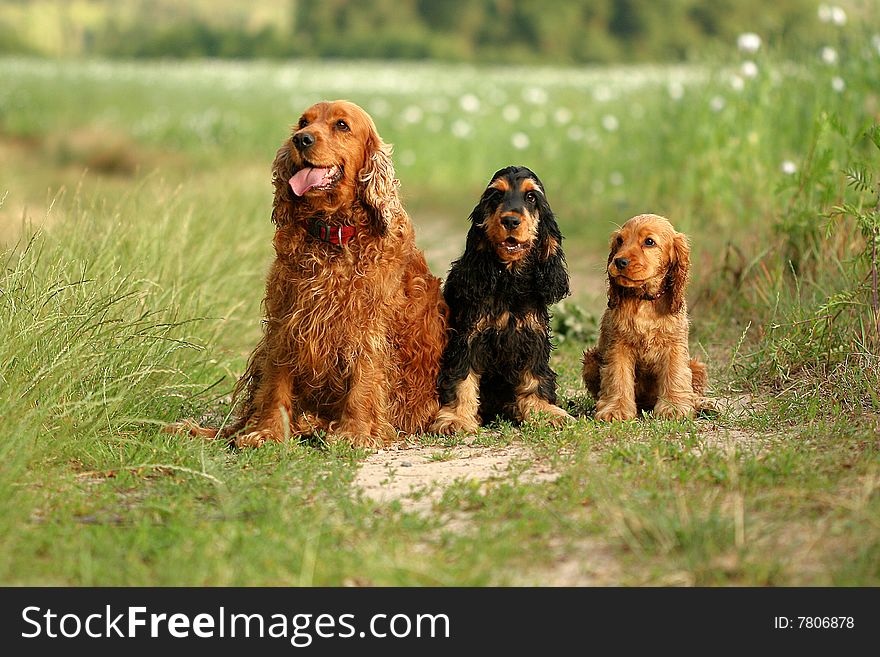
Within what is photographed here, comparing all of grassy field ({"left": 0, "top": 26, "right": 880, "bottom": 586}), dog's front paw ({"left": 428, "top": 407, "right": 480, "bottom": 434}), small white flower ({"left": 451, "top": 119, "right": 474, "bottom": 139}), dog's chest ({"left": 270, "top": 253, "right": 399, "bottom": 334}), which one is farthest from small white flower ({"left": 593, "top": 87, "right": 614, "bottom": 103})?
dog's chest ({"left": 270, "top": 253, "right": 399, "bottom": 334})

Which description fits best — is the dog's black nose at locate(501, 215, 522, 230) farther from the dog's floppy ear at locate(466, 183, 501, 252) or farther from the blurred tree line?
the blurred tree line

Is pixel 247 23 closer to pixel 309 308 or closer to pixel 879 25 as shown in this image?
pixel 879 25

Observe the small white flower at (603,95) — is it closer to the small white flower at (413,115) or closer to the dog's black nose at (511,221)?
the small white flower at (413,115)

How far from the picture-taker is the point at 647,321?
5625 millimetres

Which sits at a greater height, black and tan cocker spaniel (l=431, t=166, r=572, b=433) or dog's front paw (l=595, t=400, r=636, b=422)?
black and tan cocker spaniel (l=431, t=166, r=572, b=433)

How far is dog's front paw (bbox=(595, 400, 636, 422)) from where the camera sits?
561 centimetres

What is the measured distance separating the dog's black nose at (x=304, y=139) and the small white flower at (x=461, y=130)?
43.2ft

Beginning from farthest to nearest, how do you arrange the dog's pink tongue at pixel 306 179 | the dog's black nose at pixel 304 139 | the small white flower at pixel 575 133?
the small white flower at pixel 575 133
the dog's pink tongue at pixel 306 179
the dog's black nose at pixel 304 139

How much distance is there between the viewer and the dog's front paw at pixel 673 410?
5.62m

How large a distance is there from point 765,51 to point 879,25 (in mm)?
1043

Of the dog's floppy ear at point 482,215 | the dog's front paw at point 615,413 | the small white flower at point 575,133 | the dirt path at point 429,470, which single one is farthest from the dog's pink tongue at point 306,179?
the small white flower at point 575,133

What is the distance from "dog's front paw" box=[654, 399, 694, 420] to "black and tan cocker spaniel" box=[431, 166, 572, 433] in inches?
19.5

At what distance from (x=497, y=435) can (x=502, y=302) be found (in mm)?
680

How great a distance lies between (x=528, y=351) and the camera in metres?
5.61
